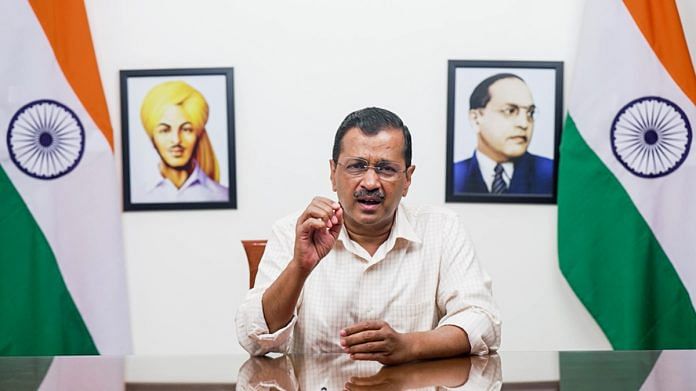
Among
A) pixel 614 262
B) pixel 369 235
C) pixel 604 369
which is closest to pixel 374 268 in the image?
pixel 369 235

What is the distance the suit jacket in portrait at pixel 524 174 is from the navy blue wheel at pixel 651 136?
335mm

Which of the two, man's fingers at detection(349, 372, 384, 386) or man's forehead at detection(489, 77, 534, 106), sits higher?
man's forehead at detection(489, 77, 534, 106)

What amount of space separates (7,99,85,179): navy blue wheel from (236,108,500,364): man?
1768mm

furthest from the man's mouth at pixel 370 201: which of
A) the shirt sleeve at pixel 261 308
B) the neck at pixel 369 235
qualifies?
the shirt sleeve at pixel 261 308

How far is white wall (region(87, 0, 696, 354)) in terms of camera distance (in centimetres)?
408

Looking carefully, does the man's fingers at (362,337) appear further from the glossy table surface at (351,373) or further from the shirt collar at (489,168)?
the shirt collar at (489,168)

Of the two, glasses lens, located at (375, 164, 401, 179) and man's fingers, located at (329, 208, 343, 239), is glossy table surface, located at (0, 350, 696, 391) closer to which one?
man's fingers, located at (329, 208, 343, 239)

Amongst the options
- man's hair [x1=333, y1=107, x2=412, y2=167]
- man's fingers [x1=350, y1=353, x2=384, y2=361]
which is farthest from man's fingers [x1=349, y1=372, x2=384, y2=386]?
man's hair [x1=333, y1=107, x2=412, y2=167]

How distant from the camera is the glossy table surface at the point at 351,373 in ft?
5.50

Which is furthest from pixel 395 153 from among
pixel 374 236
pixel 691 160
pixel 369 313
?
pixel 691 160

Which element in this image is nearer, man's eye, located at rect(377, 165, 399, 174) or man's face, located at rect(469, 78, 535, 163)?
man's eye, located at rect(377, 165, 399, 174)

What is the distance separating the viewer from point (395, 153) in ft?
8.59

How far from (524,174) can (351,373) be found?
2.45 metres

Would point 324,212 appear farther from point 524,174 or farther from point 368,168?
point 524,174
